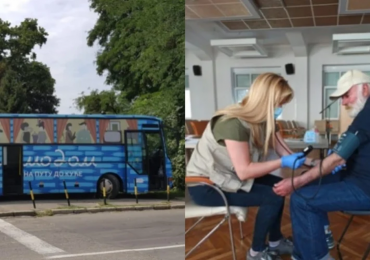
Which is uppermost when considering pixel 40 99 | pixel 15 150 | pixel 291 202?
pixel 40 99

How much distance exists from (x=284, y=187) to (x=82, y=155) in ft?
1.70

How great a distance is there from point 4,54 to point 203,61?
1.61 feet

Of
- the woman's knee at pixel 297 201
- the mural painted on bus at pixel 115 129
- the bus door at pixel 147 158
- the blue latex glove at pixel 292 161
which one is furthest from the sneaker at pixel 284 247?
the mural painted on bus at pixel 115 129

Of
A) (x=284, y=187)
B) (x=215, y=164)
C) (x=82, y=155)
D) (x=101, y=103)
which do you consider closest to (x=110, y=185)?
(x=82, y=155)

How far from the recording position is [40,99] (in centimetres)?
123

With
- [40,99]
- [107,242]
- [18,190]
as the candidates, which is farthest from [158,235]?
[40,99]

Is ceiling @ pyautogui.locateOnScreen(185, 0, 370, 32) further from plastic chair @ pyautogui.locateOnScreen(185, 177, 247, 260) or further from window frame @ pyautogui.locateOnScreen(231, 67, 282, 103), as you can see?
plastic chair @ pyautogui.locateOnScreen(185, 177, 247, 260)

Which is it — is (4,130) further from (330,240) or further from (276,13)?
(330,240)

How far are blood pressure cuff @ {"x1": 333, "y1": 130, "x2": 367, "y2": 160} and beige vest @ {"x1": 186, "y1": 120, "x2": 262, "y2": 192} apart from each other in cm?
18

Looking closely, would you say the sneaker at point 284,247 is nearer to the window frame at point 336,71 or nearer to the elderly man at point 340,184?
the elderly man at point 340,184

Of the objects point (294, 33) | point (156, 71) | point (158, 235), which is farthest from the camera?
point (158, 235)

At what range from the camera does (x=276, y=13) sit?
1003 millimetres

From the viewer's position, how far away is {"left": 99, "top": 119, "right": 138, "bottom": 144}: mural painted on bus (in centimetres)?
124

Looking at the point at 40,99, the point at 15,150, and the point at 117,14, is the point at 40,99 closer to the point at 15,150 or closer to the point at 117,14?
the point at 15,150
